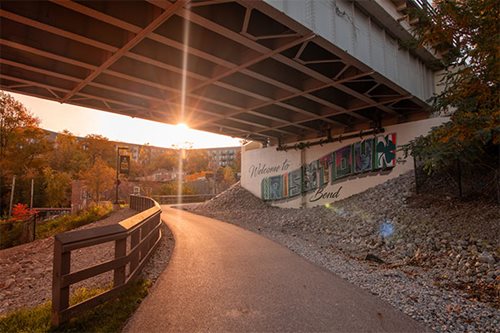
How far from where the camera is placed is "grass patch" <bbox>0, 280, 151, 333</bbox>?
135 inches

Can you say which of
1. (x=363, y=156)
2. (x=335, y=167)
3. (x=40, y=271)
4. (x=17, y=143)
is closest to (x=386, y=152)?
(x=363, y=156)

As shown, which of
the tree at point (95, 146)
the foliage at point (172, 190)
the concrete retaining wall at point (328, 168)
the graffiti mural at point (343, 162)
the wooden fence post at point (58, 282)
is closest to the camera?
the wooden fence post at point (58, 282)

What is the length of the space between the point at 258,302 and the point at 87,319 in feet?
7.51

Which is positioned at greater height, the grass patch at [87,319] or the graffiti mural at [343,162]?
the graffiti mural at [343,162]

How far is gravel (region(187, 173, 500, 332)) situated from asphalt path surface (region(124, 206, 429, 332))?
0.56 m

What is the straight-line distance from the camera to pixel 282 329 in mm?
3578

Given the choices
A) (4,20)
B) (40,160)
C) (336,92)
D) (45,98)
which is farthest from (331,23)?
(40,160)

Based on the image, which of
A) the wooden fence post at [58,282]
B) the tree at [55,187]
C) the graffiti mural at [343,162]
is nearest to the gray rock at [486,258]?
the wooden fence post at [58,282]

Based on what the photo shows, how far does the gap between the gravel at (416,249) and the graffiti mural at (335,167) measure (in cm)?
229

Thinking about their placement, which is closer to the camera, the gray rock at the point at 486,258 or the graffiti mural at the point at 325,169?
the gray rock at the point at 486,258

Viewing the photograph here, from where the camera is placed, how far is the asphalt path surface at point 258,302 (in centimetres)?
368

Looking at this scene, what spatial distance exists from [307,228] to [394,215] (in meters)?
3.76

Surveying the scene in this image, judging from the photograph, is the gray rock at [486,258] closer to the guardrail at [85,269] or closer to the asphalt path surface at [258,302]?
the asphalt path surface at [258,302]

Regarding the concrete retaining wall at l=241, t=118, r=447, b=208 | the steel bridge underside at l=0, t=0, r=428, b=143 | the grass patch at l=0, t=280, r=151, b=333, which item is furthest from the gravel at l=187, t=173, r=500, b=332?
the steel bridge underside at l=0, t=0, r=428, b=143
